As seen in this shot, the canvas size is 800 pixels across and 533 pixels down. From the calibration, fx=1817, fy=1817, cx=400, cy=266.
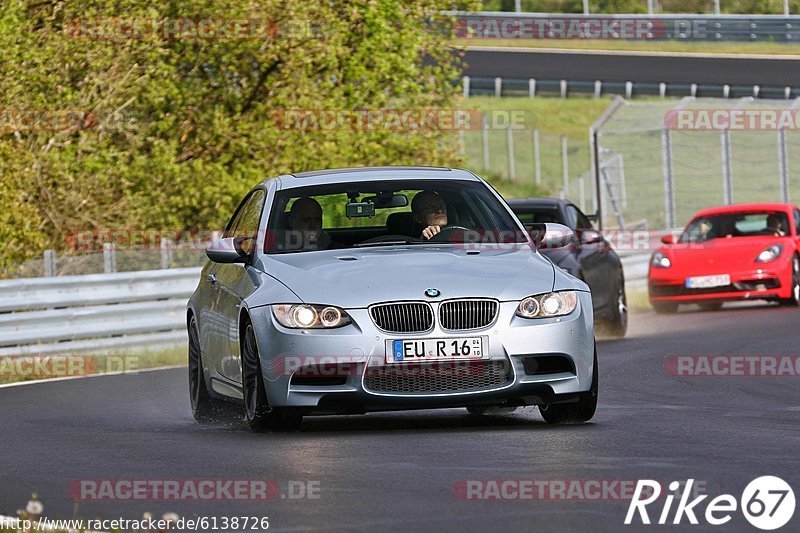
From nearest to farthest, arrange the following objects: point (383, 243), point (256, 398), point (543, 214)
A: point (256, 398), point (383, 243), point (543, 214)

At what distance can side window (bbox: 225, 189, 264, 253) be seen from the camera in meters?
11.2

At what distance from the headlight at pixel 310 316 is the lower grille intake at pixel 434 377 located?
1.05ft

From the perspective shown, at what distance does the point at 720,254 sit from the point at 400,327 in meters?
13.9

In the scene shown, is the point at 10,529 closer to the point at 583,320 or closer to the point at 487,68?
Result: the point at 583,320

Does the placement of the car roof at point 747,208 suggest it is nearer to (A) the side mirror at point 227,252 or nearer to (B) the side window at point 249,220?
(B) the side window at point 249,220

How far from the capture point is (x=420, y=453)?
29.1ft

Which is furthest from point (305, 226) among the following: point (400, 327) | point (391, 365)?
point (391, 365)

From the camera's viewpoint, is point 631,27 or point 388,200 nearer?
point 388,200

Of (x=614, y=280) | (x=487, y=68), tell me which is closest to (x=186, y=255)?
(x=614, y=280)

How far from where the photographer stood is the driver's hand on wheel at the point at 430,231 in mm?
10867

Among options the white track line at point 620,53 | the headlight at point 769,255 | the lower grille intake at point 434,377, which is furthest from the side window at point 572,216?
the white track line at point 620,53

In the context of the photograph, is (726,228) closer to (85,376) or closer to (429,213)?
(85,376)

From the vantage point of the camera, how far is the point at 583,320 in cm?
998

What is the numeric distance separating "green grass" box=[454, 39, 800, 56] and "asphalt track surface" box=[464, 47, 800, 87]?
0.63 metres
